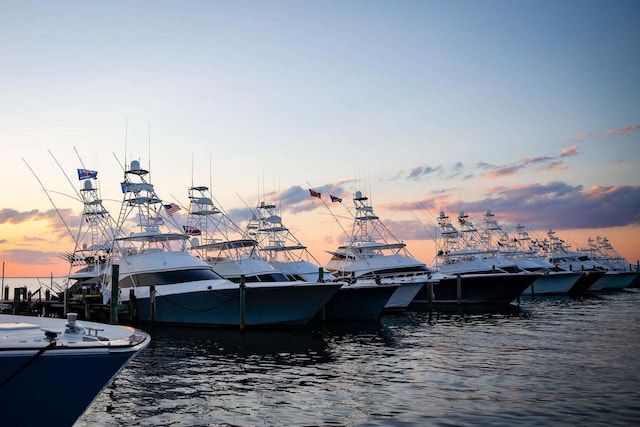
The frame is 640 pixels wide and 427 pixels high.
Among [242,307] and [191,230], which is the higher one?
[191,230]

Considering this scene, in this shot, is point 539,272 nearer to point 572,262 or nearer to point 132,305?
point 572,262

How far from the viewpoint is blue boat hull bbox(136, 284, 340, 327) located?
90.4ft

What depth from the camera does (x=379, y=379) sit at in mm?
16188

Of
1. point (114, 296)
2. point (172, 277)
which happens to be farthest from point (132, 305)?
point (114, 296)

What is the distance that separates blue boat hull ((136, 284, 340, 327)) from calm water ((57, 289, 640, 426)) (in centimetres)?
119

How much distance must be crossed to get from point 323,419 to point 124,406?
189 inches

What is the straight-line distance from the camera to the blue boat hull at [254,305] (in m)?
27.5

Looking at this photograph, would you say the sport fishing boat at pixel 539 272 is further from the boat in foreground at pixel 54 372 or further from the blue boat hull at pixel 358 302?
the boat in foreground at pixel 54 372

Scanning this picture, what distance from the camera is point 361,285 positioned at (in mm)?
33438

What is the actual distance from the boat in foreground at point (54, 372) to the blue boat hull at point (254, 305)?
58.8ft

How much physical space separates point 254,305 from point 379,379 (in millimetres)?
12591

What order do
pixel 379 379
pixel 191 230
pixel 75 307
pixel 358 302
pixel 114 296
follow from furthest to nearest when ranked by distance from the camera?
1. pixel 191 230
2. pixel 358 302
3. pixel 75 307
4. pixel 114 296
5. pixel 379 379

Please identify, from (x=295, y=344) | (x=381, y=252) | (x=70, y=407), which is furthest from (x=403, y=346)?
(x=381, y=252)

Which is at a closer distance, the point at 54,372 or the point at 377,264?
the point at 54,372
